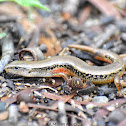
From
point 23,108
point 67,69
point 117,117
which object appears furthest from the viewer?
point 67,69

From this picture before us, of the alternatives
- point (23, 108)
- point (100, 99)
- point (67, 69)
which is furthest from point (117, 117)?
point (67, 69)

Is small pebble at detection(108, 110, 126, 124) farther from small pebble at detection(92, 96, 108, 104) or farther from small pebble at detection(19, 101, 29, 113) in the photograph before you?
small pebble at detection(19, 101, 29, 113)

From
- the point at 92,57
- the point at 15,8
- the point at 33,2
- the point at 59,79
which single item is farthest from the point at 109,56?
the point at 15,8

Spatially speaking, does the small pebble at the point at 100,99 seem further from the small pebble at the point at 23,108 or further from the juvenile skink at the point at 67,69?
the small pebble at the point at 23,108

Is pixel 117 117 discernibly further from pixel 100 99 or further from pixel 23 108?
pixel 23 108

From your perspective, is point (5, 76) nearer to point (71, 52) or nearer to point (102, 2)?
point (71, 52)

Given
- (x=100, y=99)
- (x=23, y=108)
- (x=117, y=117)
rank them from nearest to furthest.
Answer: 1. (x=117, y=117)
2. (x=23, y=108)
3. (x=100, y=99)

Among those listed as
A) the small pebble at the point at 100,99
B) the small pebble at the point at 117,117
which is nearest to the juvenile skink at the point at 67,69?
the small pebble at the point at 100,99

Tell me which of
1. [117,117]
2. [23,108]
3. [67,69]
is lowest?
[117,117]

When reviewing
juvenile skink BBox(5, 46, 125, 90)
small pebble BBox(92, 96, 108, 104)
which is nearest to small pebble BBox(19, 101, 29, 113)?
juvenile skink BBox(5, 46, 125, 90)
